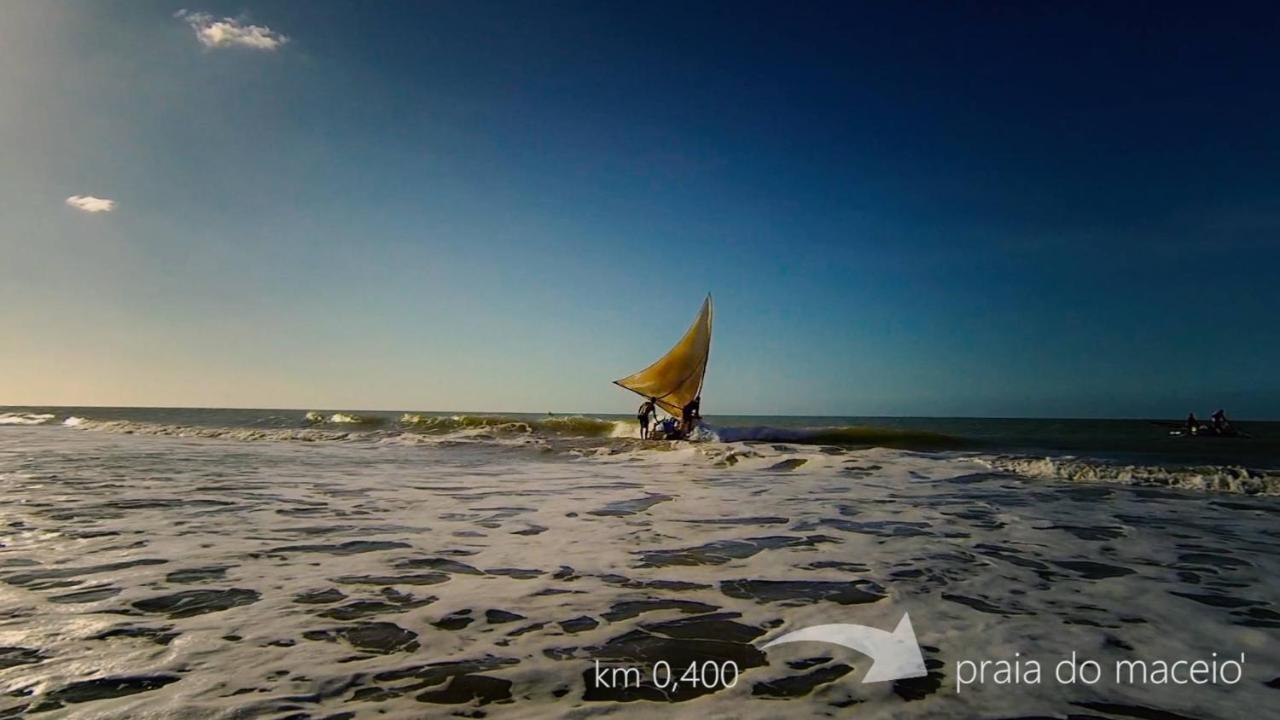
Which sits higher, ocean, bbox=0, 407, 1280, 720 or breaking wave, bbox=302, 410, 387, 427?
ocean, bbox=0, 407, 1280, 720

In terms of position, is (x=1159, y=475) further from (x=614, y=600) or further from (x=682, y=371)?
(x=682, y=371)

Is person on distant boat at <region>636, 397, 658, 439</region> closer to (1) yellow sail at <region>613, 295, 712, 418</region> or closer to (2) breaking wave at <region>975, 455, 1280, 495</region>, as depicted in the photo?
(1) yellow sail at <region>613, 295, 712, 418</region>

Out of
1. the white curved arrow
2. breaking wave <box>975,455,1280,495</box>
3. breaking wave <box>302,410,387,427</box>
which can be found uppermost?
breaking wave <box>975,455,1280,495</box>

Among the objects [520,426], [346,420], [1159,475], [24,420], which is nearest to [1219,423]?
[1159,475]

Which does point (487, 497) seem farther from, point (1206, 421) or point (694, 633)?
point (1206, 421)

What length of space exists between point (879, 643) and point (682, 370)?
981 inches

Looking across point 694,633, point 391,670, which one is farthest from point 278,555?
point 694,633

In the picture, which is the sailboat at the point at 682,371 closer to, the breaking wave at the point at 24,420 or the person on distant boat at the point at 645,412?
the person on distant boat at the point at 645,412

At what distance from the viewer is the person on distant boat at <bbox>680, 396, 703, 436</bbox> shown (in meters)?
27.2

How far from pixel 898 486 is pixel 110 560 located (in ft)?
37.6

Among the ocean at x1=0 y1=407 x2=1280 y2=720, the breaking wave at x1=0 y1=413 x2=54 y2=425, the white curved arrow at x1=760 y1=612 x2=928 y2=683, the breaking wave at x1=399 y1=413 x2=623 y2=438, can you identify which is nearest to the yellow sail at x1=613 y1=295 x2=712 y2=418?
the breaking wave at x1=399 y1=413 x2=623 y2=438

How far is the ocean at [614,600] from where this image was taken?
10.3ft

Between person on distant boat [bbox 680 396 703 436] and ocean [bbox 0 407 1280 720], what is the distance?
16.3 meters

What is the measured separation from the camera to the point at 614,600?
4.70 metres
